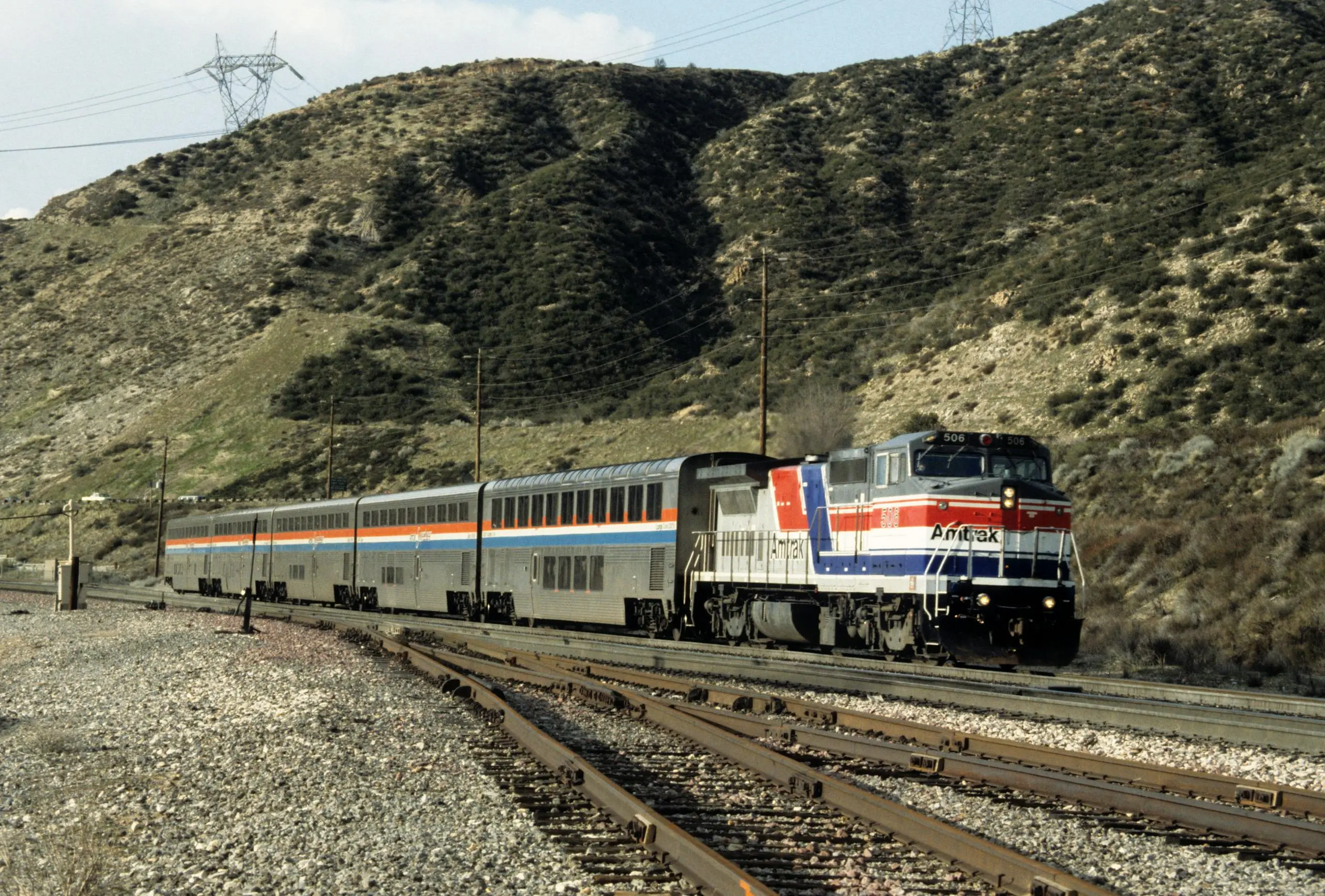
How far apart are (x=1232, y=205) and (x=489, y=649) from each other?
4474cm

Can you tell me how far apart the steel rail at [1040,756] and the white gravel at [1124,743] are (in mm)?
408

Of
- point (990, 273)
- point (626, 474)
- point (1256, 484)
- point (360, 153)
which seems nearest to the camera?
point (626, 474)

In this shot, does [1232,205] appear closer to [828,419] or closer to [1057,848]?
[828,419]

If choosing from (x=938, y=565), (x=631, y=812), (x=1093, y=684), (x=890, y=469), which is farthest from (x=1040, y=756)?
(x=890, y=469)

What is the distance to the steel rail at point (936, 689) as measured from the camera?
12.6 m

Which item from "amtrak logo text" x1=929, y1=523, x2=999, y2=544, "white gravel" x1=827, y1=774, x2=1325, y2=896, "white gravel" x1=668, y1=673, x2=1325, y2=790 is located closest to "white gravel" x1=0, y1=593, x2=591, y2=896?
"white gravel" x1=827, y1=774, x2=1325, y2=896

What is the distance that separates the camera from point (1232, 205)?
5612 centimetres

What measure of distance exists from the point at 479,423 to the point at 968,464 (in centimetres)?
3536

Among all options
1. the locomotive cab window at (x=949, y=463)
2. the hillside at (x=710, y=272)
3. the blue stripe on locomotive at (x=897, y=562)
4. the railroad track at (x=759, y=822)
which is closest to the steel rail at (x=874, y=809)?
the railroad track at (x=759, y=822)

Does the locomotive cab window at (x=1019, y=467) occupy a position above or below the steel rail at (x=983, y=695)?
above

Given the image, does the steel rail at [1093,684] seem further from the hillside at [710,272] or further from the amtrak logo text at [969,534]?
the hillside at [710,272]

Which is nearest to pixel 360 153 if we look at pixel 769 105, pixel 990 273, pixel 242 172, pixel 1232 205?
pixel 242 172

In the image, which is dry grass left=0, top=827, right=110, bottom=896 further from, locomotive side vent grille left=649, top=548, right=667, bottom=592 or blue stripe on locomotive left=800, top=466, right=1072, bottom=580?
locomotive side vent grille left=649, top=548, right=667, bottom=592

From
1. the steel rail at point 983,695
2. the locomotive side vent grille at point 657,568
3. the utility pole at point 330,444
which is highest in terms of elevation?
the utility pole at point 330,444
